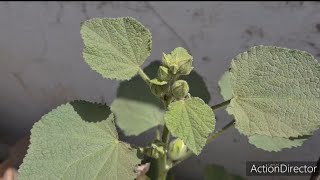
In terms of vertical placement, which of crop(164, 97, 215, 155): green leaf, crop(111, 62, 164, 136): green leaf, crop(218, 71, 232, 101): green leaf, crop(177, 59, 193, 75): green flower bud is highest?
crop(177, 59, 193, 75): green flower bud

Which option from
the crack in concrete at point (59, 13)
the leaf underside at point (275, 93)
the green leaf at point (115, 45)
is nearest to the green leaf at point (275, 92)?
the leaf underside at point (275, 93)

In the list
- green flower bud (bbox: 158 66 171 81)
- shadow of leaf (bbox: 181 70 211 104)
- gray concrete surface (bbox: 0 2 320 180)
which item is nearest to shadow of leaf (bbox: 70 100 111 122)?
green flower bud (bbox: 158 66 171 81)

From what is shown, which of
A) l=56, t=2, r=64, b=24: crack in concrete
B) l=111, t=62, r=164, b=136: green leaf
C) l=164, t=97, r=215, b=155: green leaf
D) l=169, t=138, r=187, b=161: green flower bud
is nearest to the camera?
l=164, t=97, r=215, b=155: green leaf

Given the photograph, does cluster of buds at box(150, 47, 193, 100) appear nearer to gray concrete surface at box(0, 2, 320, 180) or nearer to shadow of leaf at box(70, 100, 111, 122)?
shadow of leaf at box(70, 100, 111, 122)

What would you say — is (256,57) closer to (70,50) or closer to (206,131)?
(206,131)

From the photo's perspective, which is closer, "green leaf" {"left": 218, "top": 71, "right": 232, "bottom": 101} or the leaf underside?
the leaf underside

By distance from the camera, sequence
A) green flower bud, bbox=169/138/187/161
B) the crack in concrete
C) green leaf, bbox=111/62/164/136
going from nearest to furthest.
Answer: green flower bud, bbox=169/138/187/161 < green leaf, bbox=111/62/164/136 < the crack in concrete

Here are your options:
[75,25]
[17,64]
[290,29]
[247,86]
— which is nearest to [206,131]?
[247,86]

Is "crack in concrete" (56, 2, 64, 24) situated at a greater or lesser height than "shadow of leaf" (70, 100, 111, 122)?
lesser
